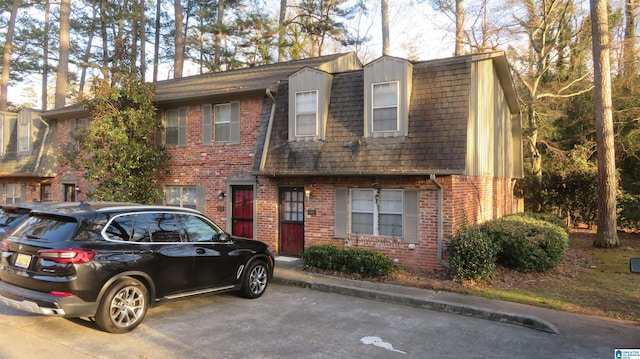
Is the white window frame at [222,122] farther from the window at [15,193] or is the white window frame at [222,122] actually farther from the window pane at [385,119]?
the window at [15,193]

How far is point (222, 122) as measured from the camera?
1304cm

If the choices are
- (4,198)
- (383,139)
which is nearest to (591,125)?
(383,139)

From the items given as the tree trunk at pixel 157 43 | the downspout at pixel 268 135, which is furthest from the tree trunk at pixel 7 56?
the downspout at pixel 268 135

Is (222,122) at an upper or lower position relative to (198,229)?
upper

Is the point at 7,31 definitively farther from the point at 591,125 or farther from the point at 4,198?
the point at 591,125

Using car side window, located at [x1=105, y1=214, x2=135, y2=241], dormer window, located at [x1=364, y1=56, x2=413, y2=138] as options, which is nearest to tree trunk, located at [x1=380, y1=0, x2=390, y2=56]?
dormer window, located at [x1=364, y1=56, x2=413, y2=138]

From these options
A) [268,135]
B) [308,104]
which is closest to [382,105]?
[308,104]

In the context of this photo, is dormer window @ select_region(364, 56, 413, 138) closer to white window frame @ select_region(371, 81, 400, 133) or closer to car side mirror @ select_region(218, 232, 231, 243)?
white window frame @ select_region(371, 81, 400, 133)

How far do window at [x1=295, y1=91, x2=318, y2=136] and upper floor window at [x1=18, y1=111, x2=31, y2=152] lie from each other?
45.2 ft

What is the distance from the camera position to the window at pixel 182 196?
13578 millimetres

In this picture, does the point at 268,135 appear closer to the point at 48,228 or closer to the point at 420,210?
the point at 420,210

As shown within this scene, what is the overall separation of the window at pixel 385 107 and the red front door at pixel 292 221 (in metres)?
2.90

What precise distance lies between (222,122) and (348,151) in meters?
4.71

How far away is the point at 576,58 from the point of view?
20.9 meters
